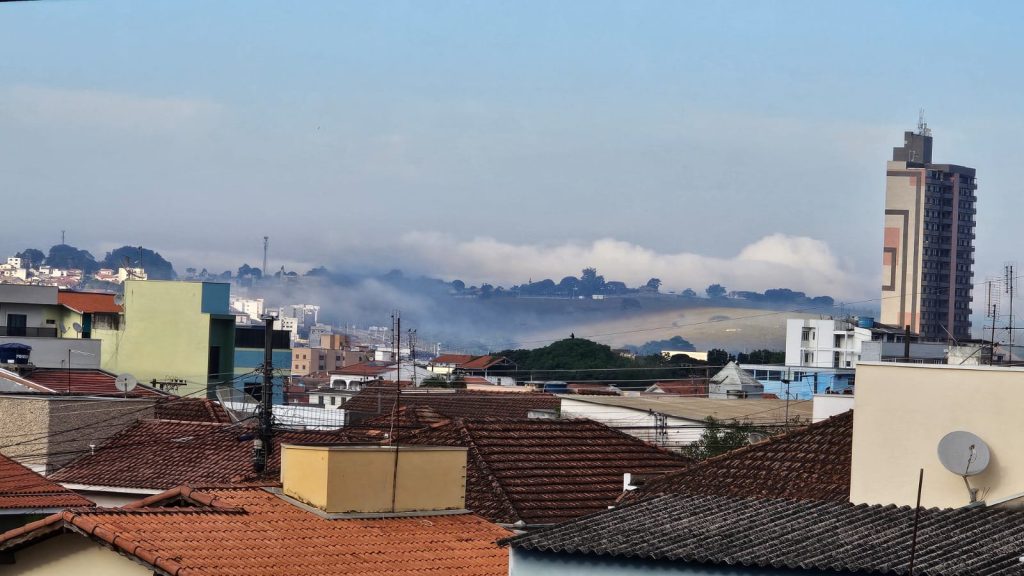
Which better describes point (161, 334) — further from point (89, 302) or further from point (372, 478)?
point (372, 478)

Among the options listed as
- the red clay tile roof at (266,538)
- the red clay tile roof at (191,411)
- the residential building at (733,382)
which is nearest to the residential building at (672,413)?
the red clay tile roof at (191,411)

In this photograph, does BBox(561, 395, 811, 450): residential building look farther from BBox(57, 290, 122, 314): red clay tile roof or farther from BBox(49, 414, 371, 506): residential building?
BBox(57, 290, 122, 314): red clay tile roof

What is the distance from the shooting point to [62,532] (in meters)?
12.4

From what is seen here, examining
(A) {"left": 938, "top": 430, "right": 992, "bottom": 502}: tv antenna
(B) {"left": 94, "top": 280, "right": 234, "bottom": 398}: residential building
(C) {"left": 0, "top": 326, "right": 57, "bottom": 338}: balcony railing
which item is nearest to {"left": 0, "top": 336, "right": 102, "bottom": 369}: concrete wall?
(C) {"left": 0, "top": 326, "right": 57, "bottom": 338}: balcony railing

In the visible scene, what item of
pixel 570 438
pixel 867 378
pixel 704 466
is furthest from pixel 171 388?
pixel 867 378

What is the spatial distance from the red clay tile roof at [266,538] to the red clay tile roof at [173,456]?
23.3ft

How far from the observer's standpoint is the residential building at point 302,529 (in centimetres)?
1227

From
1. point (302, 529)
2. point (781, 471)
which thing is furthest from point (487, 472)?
point (302, 529)

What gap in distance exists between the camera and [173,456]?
24.4 meters

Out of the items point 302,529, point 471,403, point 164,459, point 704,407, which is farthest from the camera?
point 704,407

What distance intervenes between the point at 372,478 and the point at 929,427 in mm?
5741

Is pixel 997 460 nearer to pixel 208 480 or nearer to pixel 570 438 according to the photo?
pixel 570 438

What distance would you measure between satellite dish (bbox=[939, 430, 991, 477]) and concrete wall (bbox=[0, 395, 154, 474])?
1784 centimetres

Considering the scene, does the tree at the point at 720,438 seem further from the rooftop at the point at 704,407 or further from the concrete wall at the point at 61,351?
the concrete wall at the point at 61,351
